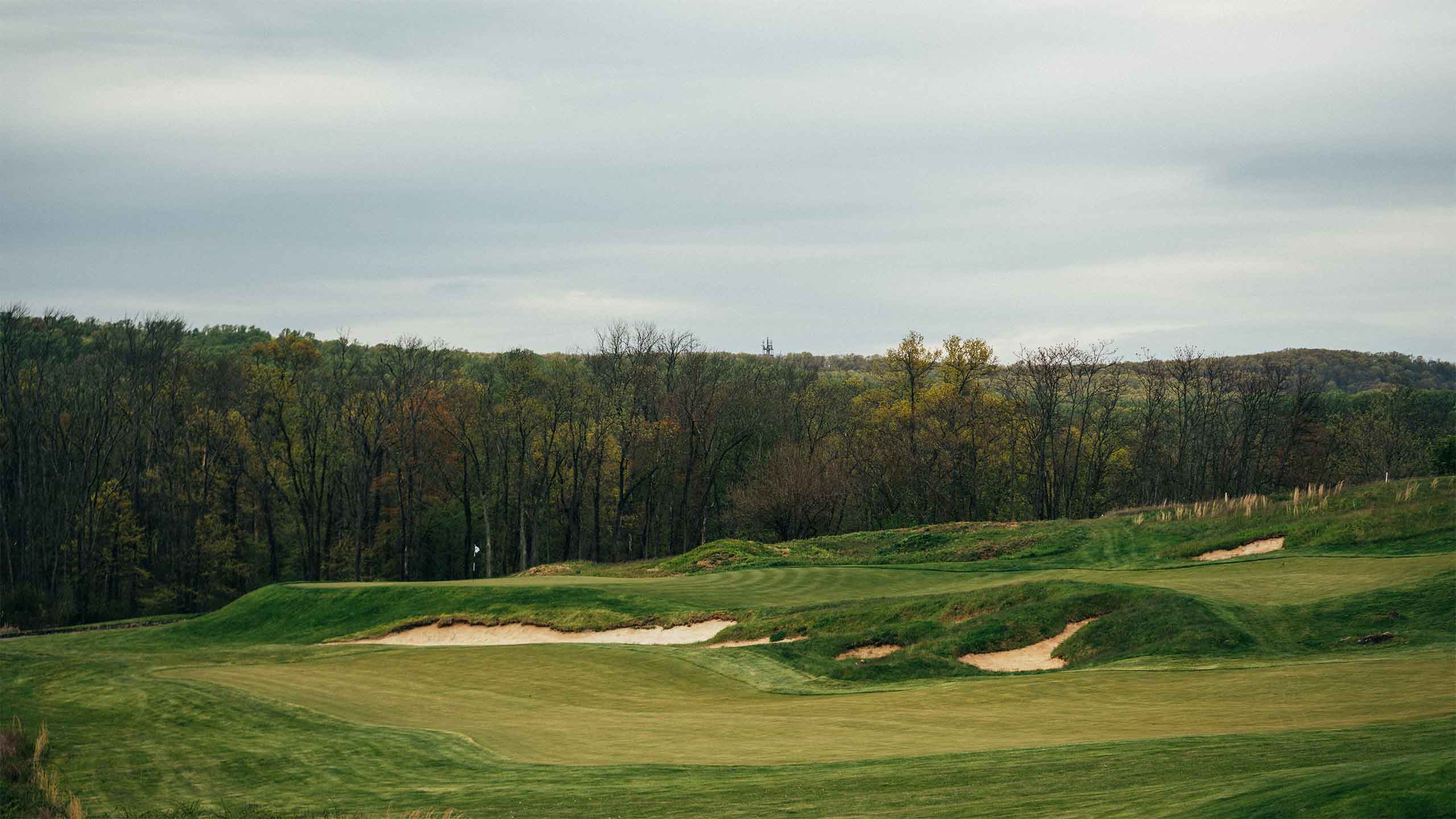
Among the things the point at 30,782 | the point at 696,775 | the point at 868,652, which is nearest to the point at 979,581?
the point at 868,652

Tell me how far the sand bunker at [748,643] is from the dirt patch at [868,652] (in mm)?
2160

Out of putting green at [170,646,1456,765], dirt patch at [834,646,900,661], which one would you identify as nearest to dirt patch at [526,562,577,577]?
putting green at [170,646,1456,765]

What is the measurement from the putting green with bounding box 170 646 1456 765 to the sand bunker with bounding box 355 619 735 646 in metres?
5.80

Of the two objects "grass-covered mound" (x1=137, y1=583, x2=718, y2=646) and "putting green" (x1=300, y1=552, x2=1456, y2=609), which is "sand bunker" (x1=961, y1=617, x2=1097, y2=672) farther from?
"grass-covered mound" (x1=137, y1=583, x2=718, y2=646)

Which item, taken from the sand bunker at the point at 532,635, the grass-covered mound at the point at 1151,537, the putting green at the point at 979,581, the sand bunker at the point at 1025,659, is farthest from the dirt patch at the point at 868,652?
the grass-covered mound at the point at 1151,537

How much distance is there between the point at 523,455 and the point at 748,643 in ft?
141

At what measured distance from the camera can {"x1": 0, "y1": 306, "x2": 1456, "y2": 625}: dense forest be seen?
2657 inches

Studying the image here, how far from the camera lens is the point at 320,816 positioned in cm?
1258

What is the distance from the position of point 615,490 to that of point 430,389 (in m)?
15.3

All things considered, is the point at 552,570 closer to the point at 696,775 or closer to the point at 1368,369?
the point at 696,775

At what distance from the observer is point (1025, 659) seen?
81.2 feet

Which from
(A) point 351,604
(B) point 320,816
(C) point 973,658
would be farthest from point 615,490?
(B) point 320,816

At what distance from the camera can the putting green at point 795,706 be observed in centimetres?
1536

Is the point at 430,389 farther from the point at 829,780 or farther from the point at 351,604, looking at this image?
the point at 829,780
